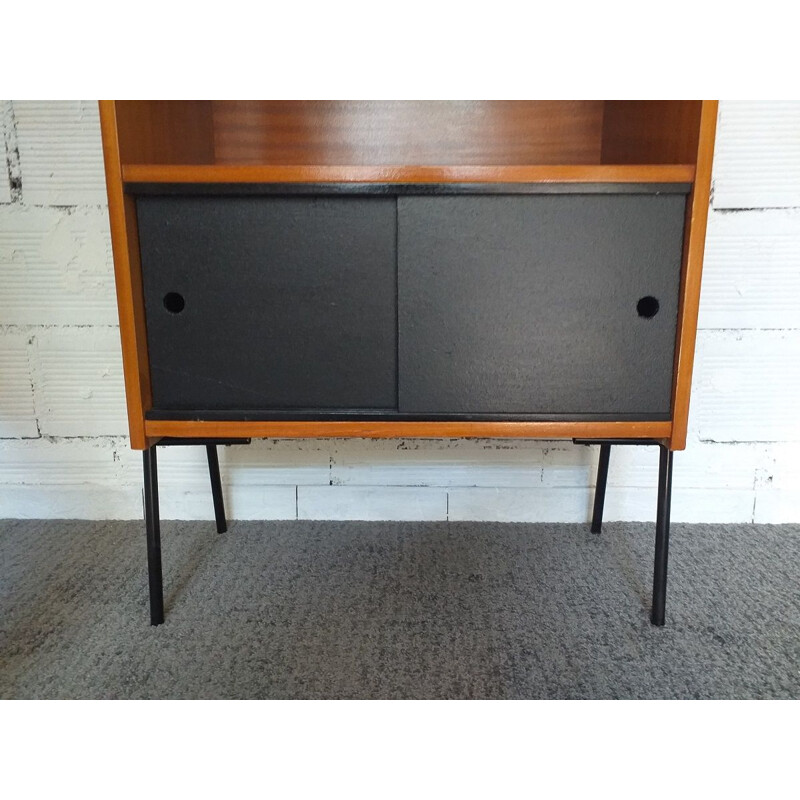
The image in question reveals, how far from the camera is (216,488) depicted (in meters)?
1.09

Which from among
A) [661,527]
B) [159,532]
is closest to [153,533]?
[159,532]

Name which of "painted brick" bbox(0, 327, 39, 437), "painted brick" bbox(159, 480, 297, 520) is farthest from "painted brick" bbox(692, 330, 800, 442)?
"painted brick" bbox(0, 327, 39, 437)

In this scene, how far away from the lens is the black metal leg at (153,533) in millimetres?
811

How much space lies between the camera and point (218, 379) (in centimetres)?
76

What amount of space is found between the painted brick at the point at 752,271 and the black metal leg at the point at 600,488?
275 millimetres

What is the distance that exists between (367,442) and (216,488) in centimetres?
27

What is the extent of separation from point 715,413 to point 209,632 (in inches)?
35.2

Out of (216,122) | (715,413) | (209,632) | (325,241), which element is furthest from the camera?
(715,413)

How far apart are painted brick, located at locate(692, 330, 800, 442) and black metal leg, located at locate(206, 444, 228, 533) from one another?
83cm

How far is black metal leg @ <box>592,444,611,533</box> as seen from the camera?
1.06 m

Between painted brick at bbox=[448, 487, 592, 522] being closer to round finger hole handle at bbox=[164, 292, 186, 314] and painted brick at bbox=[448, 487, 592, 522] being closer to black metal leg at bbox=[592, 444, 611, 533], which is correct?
black metal leg at bbox=[592, 444, 611, 533]

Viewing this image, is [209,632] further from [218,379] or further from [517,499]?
[517,499]

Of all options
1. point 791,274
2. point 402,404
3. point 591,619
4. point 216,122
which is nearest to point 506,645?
point 591,619

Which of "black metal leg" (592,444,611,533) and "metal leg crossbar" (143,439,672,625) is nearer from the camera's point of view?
"metal leg crossbar" (143,439,672,625)
